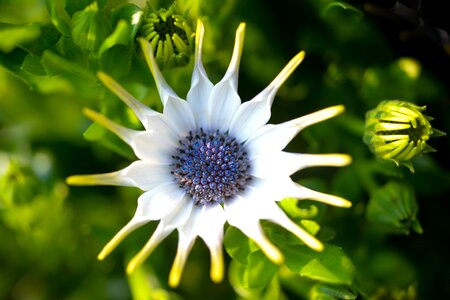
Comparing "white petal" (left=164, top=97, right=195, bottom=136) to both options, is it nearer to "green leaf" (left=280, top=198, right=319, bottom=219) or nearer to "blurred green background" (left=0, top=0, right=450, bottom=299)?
"blurred green background" (left=0, top=0, right=450, bottom=299)

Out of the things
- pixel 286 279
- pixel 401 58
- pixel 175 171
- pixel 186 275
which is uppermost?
pixel 175 171

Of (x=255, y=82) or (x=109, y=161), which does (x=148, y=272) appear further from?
(x=255, y=82)

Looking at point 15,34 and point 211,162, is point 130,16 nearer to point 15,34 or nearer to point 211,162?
point 15,34

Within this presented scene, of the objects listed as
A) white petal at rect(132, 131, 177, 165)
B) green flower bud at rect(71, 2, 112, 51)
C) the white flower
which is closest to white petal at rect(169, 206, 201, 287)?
the white flower

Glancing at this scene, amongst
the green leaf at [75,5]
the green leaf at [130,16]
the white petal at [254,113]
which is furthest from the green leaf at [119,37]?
the white petal at [254,113]

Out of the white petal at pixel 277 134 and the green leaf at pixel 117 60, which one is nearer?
the white petal at pixel 277 134

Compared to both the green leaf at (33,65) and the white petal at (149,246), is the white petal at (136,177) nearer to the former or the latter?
the white petal at (149,246)

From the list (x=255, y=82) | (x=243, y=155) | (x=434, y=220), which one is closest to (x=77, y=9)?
(x=243, y=155)
